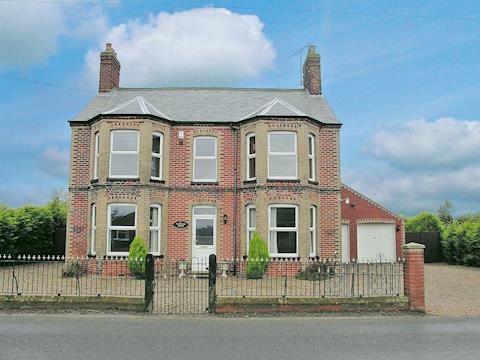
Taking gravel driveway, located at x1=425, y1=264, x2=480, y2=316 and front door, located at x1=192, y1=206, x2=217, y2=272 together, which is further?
front door, located at x1=192, y1=206, x2=217, y2=272

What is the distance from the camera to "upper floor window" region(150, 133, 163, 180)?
19109 mm

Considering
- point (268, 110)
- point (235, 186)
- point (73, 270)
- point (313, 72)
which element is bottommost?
point (73, 270)

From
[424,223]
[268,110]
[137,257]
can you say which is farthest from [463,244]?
[137,257]

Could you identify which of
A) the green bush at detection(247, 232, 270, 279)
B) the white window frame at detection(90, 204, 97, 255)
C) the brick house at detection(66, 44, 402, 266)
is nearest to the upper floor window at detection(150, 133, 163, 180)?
the brick house at detection(66, 44, 402, 266)

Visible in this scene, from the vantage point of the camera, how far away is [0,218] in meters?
20.9

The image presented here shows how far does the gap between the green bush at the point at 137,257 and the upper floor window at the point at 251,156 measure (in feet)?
17.7

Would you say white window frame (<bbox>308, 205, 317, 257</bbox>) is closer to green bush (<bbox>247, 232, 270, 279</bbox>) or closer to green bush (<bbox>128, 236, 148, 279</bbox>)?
green bush (<bbox>247, 232, 270, 279</bbox>)

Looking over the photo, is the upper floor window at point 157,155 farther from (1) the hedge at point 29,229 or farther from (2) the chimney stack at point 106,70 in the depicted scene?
(1) the hedge at point 29,229

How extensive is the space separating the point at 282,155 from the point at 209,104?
4.93 meters

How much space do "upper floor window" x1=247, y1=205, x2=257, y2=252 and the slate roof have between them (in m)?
3.99

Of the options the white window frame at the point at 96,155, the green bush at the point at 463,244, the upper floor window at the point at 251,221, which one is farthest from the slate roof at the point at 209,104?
the green bush at the point at 463,244

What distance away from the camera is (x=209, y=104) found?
69.9ft

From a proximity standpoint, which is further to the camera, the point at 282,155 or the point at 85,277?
the point at 282,155

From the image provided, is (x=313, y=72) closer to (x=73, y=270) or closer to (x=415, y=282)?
(x=415, y=282)
